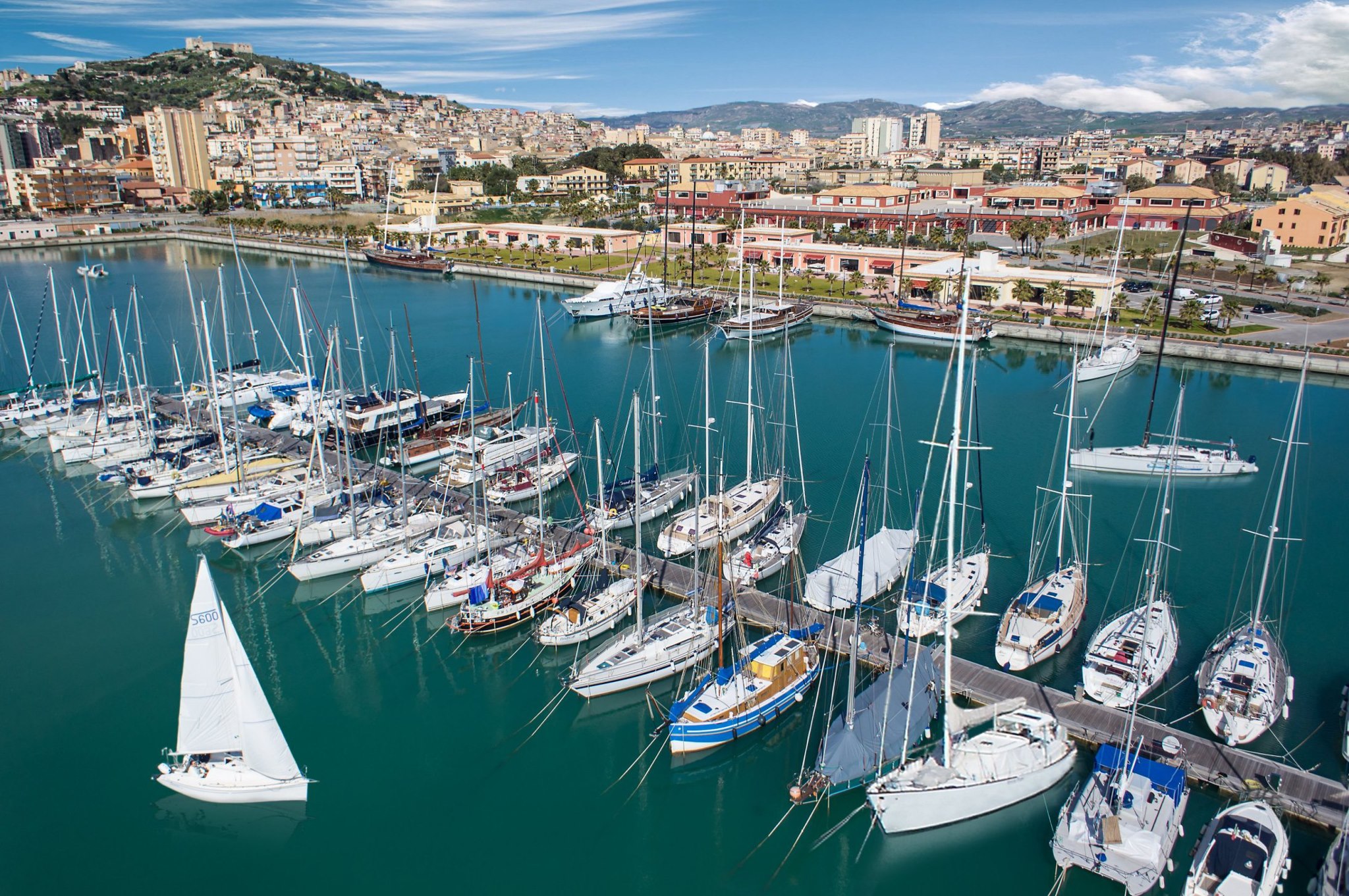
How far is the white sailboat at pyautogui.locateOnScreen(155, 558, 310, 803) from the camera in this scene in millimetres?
11258

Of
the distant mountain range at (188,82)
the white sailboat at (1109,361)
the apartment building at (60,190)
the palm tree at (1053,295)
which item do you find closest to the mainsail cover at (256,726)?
the white sailboat at (1109,361)

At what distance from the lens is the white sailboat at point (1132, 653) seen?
516 inches

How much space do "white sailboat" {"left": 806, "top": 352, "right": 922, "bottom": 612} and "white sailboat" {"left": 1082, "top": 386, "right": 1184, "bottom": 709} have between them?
3433mm

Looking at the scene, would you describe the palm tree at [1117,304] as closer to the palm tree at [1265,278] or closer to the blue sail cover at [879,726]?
the palm tree at [1265,278]

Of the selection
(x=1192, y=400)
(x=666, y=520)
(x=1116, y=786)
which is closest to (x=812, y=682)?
(x=1116, y=786)

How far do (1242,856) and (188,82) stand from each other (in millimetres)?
187792

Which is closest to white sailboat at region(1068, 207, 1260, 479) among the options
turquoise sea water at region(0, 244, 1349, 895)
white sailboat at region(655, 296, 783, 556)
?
turquoise sea water at region(0, 244, 1349, 895)

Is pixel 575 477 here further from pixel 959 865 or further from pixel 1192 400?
pixel 1192 400

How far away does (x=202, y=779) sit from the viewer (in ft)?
39.4

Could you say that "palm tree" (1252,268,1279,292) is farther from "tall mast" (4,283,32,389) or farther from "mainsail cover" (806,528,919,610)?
"tall mast" (4,283,32,389)

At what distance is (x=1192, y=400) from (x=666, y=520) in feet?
67.3

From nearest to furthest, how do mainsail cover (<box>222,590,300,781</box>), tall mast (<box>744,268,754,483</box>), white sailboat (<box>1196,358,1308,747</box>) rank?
1. mainsail cover (<box>222,590,300,781</box>)
2. white sailboat (<box>1196,358,1308,747</box>)
3. tall mast (<box>744,268,754,483</box>)

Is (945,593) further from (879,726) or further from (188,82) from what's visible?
(188,82)

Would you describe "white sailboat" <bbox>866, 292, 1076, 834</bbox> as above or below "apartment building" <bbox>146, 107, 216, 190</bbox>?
below
